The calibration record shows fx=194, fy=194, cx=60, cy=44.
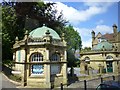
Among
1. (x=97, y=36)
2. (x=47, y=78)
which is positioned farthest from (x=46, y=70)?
(x=97, y=36)

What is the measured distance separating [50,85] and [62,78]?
2.31 metres

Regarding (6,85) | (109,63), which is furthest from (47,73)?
(109,63)

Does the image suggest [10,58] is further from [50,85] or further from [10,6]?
[50,85]

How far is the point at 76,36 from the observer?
65.6 m

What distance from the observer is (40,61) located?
21.1m

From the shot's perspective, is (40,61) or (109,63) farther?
(109,63)

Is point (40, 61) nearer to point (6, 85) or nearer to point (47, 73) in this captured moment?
point (47, 73)

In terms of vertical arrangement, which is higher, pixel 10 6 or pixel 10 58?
pixel 10 6

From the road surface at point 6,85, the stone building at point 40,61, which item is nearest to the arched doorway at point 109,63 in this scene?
the stone building at point 40,61

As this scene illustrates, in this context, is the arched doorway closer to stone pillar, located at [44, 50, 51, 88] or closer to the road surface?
stone pillar, located at [44, 50, 51, 88]

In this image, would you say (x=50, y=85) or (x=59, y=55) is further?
(x=59, y=55)

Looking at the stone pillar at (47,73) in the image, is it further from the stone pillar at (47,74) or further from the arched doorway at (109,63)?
the arched doorway at (109,63)

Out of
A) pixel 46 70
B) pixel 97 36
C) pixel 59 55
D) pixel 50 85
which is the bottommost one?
Answer: pixel 50 85

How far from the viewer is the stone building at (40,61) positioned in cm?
2073
